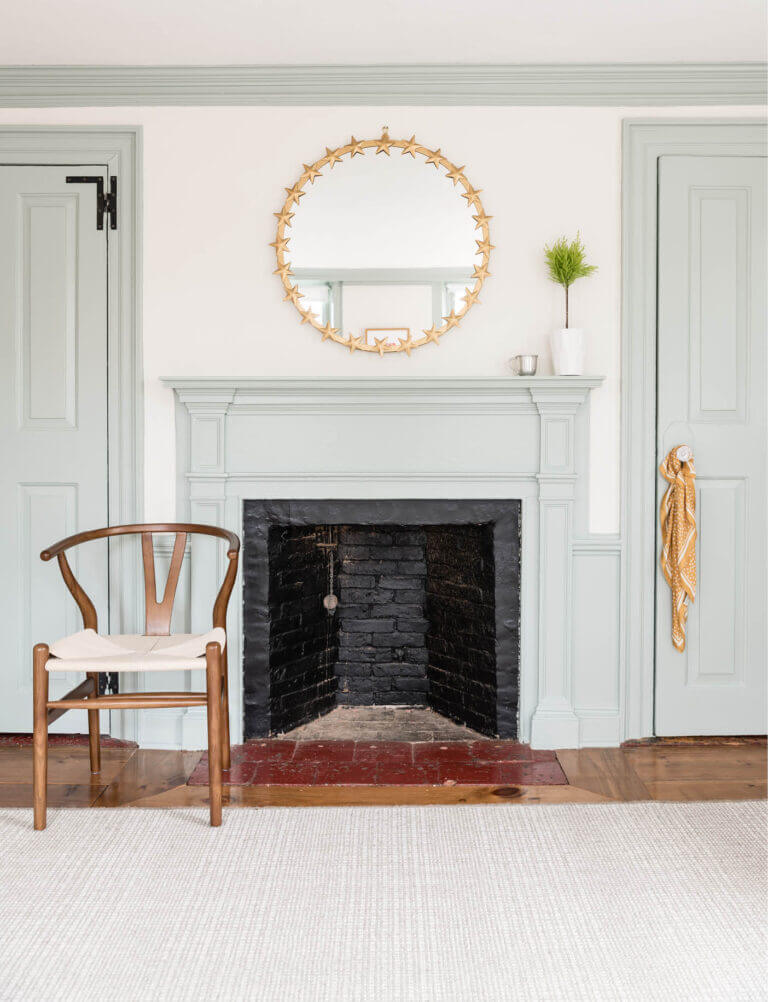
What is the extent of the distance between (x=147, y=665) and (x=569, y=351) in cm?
170

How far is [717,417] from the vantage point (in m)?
2.92

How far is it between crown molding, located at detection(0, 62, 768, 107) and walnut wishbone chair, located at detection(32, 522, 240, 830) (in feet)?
5.02

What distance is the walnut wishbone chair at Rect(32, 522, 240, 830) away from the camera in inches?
88.9

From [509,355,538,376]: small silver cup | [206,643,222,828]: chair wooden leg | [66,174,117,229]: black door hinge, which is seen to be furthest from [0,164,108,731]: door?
[509,355,538,376]: small silver cup

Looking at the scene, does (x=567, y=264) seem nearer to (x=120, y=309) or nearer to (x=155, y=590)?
(x=120, y=309)

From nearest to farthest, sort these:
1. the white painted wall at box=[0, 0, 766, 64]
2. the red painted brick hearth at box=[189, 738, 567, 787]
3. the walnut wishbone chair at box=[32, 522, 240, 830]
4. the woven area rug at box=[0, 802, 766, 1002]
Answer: the woven area rug at box=[0, 802, 766, 1002], the walnut wishbone chair at box=[32, 522, 240, 830], the white painted wall at box=[0, 0, 766, 64], the red painted brick hearth at box=[189, 738, 567, 787]

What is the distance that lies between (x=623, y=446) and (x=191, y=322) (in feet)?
5.28

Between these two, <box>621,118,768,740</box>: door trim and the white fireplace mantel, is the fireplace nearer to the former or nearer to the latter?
the white fireplace mantel

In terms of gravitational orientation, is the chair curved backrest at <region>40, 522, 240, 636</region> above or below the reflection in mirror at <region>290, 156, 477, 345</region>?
below

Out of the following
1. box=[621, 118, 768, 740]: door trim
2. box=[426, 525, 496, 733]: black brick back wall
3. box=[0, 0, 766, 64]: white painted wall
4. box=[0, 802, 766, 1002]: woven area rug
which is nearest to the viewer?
box=[0, 802, 766, 1002]: woven area rug

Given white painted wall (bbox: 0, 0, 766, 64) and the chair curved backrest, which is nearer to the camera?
white painted wall (bbox: 0, 0, 766, 64)

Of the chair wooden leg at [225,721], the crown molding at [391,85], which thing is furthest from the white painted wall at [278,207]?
the chair wooden leg at [225,721]

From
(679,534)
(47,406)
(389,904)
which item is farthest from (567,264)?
(389,904)

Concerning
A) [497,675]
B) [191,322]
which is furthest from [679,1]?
[497,675]
